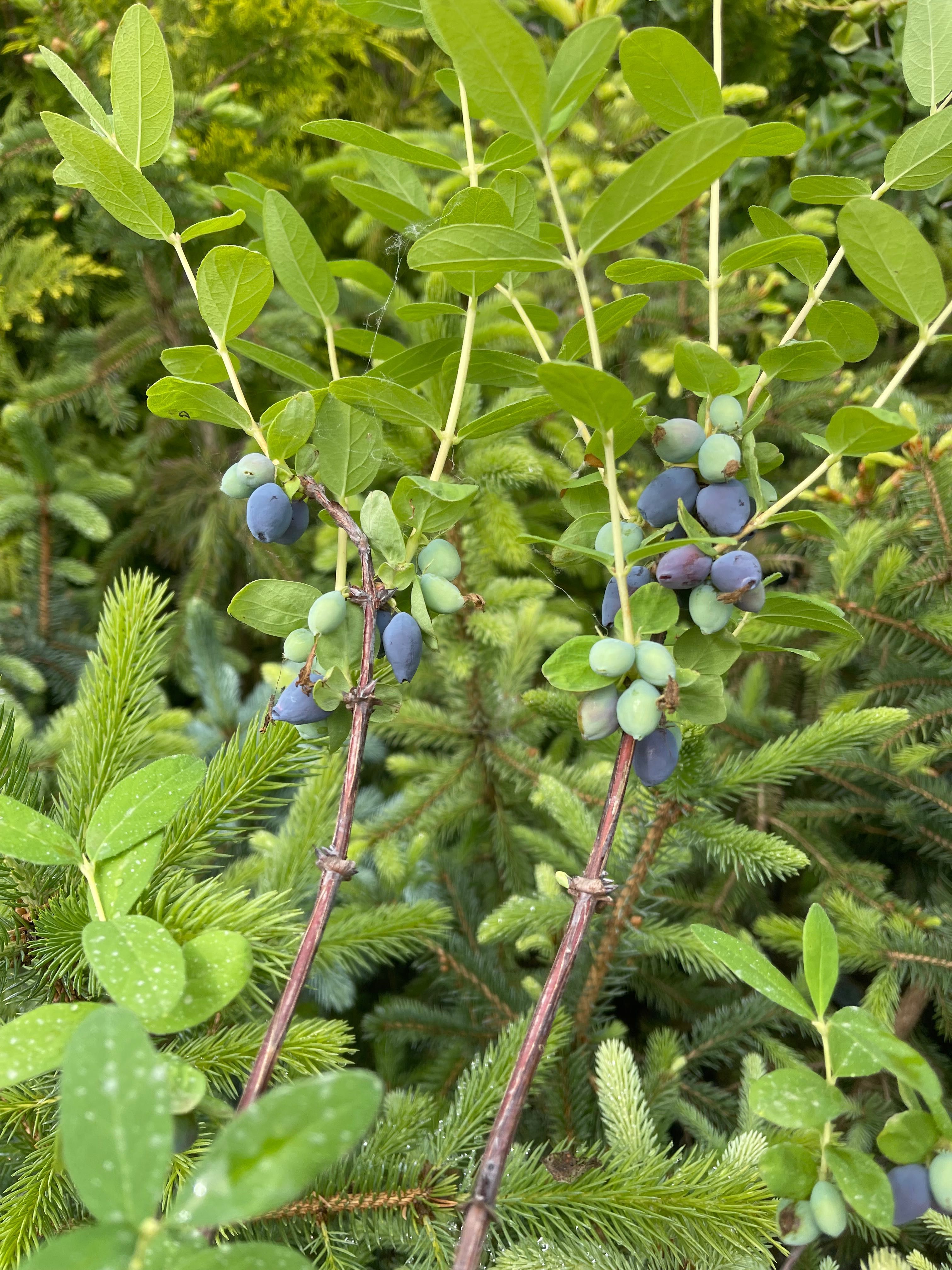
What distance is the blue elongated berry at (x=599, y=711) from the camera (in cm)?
36

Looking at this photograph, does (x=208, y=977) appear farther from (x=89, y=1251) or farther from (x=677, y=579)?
(x=677, y=579)

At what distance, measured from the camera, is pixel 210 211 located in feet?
3.91

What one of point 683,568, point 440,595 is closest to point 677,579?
point 683,568

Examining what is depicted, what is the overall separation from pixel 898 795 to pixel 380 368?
765mm

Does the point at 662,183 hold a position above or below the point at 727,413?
above

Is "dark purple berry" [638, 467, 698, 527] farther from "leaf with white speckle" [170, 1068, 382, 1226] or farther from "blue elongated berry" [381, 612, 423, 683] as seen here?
"leaf with white speckle" [170, 1068, 382, 1226]

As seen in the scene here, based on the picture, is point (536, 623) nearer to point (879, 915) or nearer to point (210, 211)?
point (879, 915)

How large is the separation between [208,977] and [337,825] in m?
0.08

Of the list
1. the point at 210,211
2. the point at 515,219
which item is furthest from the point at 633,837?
the point at 210,211

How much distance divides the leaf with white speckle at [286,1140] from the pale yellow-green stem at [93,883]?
0.52ft

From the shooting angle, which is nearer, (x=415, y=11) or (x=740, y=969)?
(x=740, y=969)

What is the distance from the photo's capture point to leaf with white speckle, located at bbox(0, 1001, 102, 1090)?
10.7 inches

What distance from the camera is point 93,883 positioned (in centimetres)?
35

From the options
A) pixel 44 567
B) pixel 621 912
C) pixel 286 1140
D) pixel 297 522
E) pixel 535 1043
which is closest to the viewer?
pixel 286 1140
